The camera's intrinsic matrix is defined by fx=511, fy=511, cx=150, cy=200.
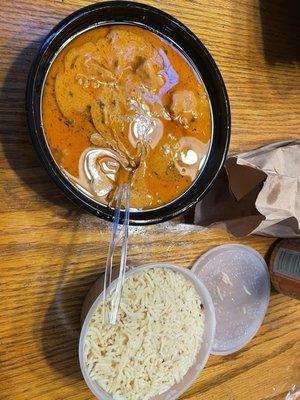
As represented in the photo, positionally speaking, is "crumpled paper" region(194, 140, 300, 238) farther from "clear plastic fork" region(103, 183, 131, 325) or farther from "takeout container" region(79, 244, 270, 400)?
"clear plastic fork" region(103, 183, 131, 325)

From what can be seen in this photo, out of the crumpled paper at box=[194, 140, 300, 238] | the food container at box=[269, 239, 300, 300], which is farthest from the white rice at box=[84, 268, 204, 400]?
the food container at box=[269, 239, 300, 300]

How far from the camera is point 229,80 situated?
1753mm

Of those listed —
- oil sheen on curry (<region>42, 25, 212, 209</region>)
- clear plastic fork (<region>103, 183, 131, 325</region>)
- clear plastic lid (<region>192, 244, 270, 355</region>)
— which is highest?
oil sheen on curry (<region>42, 25, 212, 209</region>)

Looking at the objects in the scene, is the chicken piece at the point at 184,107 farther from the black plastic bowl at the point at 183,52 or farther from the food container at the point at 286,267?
the food container at the point at 286,267

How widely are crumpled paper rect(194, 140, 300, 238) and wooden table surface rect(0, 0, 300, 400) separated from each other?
0.37ft

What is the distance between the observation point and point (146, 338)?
1494 millimetres

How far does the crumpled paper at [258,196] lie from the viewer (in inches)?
59.3

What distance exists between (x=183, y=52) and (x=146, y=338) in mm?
848

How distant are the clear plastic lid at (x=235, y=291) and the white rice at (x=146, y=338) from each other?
266 millimetres

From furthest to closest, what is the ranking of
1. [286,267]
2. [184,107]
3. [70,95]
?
[286,267]
[184,107]
[70,95]

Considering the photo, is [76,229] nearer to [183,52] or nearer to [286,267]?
[183,52]

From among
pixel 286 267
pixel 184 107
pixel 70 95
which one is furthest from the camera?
pixel 286 267

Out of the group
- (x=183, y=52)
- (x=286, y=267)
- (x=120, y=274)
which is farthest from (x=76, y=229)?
(x=286, y=267)

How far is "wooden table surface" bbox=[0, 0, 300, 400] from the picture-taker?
141 centimetres
